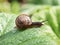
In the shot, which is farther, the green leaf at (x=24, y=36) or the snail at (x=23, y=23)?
the snail at (x=23, y=23)

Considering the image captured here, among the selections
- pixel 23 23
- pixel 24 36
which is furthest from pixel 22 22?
pixel 24 36

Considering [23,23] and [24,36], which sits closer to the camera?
[24,36]

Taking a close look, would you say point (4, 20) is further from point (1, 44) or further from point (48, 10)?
point (48, 10)

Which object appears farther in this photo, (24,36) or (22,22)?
(22,22)

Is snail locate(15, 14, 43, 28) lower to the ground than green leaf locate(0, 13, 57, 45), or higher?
higher

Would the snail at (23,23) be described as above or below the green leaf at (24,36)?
above

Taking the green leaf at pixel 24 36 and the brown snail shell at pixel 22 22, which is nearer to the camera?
the green leaf at pixel 24 36

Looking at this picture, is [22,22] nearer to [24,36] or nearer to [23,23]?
[23,23]

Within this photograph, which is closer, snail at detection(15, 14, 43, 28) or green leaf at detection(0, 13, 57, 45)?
green leaf at detection(0, 13, 57, 45)

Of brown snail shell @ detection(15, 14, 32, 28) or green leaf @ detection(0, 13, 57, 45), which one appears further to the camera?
brown snail shell @ detection(15, 14, 32, 28)

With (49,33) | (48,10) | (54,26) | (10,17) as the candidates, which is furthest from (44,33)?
(48,10)

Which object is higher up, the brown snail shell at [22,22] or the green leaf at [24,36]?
the brown snail shell at [22,22]
